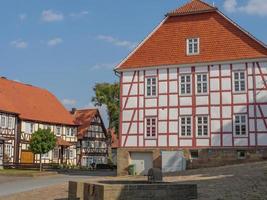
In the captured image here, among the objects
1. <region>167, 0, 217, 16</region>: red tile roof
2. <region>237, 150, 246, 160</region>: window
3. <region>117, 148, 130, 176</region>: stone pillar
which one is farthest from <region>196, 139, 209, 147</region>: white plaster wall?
<region>167, 0, 217, 16</region>: red tile roof

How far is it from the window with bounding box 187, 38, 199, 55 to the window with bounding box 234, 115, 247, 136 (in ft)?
20.9

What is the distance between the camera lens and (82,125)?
71.4 m

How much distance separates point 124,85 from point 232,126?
965cm

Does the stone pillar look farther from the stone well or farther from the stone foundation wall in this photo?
the stone well

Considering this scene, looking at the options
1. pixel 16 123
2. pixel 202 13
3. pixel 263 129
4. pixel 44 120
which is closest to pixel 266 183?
pixel 263 129

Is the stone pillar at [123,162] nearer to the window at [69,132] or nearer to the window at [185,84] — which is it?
the window at [185,84]

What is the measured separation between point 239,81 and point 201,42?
472 centimetres

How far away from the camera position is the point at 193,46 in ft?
127

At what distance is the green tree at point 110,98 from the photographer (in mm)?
67562

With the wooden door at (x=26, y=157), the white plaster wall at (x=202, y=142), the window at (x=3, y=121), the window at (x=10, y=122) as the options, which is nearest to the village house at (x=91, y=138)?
the wooden door at (x=26, y=157)

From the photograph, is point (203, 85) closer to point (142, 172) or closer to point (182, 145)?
point (182, 145)

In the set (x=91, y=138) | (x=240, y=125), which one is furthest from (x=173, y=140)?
(x=91, y=138)

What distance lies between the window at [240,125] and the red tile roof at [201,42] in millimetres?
4512

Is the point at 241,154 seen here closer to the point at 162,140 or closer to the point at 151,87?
the point at 162,140
